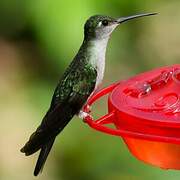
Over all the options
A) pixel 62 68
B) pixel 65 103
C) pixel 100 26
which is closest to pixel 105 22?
pixel 100 26

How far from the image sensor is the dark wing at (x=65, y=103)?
4.91 m

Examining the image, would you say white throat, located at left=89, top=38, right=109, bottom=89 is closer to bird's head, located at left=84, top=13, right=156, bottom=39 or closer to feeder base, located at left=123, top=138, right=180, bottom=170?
bird's head, located at left=84, top=13, right=156, bottom=39

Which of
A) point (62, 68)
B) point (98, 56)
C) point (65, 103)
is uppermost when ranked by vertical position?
point (98, 56)

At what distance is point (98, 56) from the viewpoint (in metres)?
5.34

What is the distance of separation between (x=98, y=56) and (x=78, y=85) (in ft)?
0.77

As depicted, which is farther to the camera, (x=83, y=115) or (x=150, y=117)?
(x=83, y=115)

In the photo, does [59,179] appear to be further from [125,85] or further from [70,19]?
[125,85]

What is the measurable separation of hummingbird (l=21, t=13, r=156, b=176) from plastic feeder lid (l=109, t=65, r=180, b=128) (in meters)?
0.35

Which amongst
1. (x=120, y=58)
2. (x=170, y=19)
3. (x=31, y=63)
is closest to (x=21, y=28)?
(x=31, y=63)

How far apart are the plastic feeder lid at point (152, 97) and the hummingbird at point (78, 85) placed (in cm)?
35

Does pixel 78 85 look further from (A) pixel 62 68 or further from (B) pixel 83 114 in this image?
(A) pixel 62 68

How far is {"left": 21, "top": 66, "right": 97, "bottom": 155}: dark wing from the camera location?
491 cm

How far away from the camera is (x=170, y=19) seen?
7.36 m

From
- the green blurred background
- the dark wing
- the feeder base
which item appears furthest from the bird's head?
the feeder base
